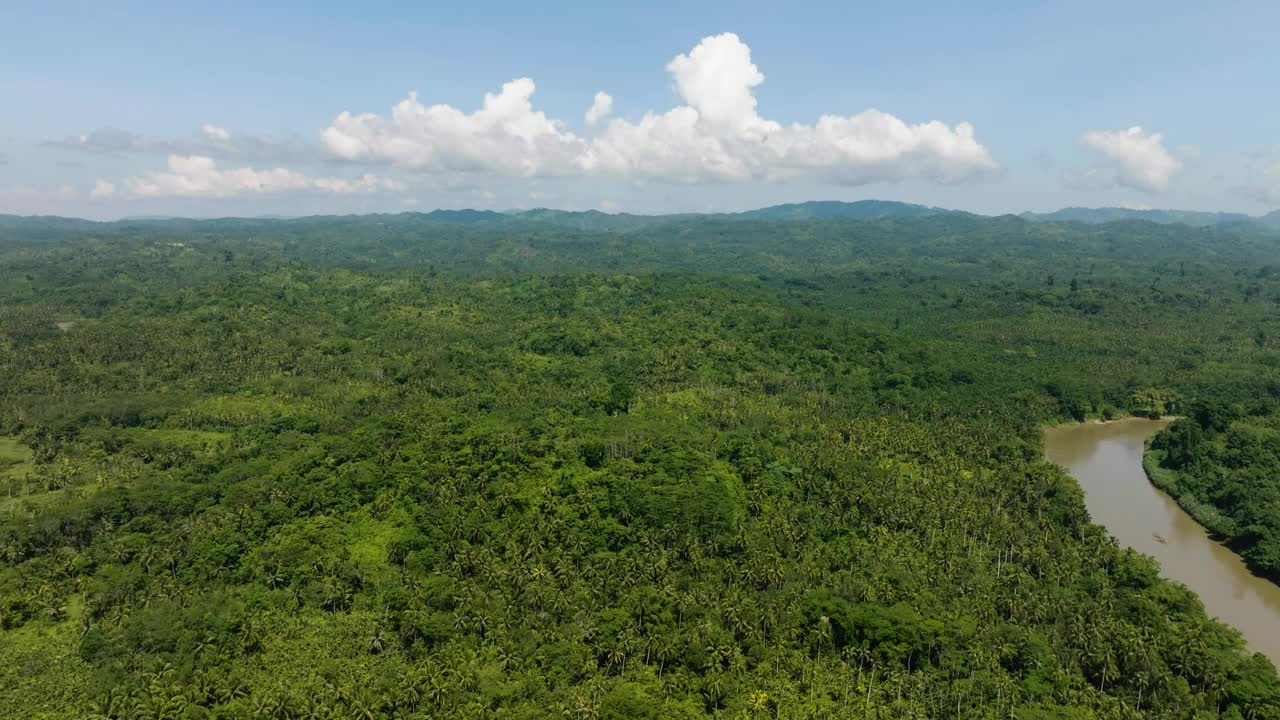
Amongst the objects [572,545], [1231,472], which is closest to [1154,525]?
[1231,472]

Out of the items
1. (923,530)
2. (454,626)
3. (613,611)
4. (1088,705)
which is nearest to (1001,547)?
(923,530)

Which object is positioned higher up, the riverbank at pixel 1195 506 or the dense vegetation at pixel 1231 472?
the dense vegetation at pixel 1231 472

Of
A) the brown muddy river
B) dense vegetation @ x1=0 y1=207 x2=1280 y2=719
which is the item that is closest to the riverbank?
the brown muddy river

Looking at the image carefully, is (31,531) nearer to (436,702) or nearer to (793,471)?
(436,702)

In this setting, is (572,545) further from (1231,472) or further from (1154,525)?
(1231,472)

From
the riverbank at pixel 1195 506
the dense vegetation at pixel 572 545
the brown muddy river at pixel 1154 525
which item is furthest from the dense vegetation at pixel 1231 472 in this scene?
the dense vegetation at pixel 572 545

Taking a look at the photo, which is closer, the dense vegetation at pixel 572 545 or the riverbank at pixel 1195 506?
the dense vegetation at pixel 572 545

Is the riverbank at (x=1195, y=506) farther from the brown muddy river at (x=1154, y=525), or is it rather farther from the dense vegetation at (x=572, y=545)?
the dense vegetation at (x=572, y=545)

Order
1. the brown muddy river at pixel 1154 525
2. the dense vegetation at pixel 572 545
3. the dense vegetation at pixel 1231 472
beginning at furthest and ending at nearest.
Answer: the dense vegetation at pixel 1231 472 → the brown muddy river at pixel 1154 525 → the dense vegetation at pixel 572 545
